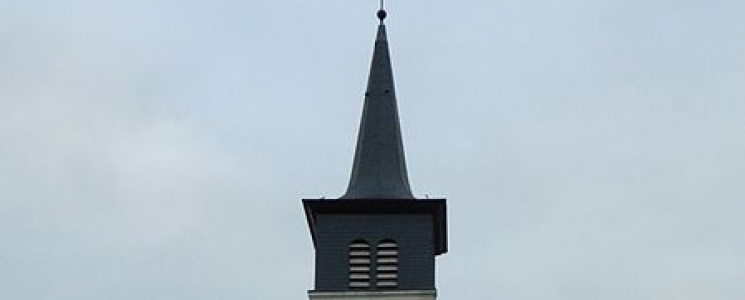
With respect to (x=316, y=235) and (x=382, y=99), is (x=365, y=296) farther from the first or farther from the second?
(x=382, y=99)

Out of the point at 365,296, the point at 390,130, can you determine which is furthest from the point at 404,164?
the point at 365,296

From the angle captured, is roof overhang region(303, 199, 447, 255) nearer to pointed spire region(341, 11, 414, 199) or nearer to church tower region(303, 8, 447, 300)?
church tower region(303, 8, 447, 300)

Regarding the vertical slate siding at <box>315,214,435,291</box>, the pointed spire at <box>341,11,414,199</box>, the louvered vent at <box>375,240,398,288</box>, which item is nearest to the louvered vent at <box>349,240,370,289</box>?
the vertical slate siding at <box>315,214,435,291</box>

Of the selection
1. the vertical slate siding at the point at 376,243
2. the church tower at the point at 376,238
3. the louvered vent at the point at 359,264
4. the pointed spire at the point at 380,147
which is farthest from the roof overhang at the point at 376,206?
the louvered vent at the point at 359,264

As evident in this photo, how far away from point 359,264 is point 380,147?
3.99 m

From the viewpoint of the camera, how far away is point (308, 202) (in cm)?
5741

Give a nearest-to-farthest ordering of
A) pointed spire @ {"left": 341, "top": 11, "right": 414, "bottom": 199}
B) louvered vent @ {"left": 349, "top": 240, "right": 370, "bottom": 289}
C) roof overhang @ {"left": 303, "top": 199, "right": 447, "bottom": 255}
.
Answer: louvered vent @ {"left": 349, "top": 240, "right": 370, "bottom": 289} → roof overhang @ {"left": 303, "top": 199, "right": 447, "bottom": 255} → pointed spire @ {"left": 341, "top": 11, "right": 414, "bottom": 199}

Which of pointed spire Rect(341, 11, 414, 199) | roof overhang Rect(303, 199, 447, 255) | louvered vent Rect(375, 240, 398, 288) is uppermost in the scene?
pointed spire Rect(341, 11, 414, 199)

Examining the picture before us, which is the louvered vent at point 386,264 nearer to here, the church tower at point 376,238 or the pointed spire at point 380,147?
the church tower at point 376,238

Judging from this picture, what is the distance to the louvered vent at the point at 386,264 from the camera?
56.6m

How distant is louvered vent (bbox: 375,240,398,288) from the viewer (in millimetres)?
56594

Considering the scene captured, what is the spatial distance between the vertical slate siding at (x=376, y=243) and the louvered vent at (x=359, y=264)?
0.46 ft

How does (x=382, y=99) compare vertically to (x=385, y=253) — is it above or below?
above

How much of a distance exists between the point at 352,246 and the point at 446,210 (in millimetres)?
2961
